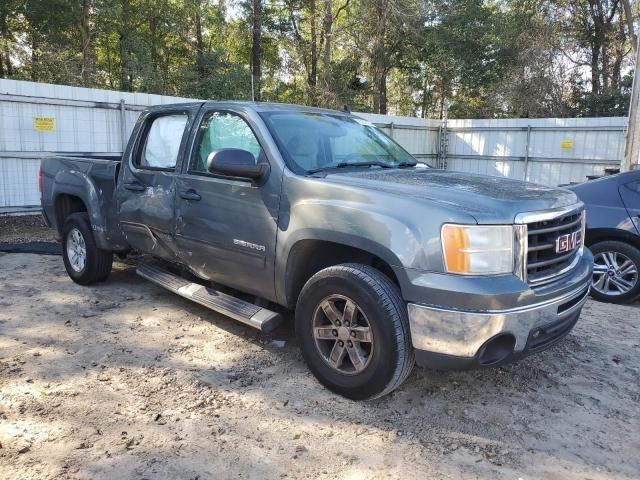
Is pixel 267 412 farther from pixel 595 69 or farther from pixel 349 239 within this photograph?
pixel 595 69

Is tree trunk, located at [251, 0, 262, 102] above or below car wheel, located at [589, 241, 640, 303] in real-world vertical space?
above

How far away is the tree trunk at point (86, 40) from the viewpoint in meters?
19.3

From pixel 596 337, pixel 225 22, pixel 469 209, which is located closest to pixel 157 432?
pixel 469 209

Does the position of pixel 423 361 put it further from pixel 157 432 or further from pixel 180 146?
pixel 180 146

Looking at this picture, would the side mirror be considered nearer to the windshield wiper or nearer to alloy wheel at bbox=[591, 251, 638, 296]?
the windshield wiper

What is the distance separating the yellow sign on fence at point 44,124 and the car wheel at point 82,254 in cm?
471

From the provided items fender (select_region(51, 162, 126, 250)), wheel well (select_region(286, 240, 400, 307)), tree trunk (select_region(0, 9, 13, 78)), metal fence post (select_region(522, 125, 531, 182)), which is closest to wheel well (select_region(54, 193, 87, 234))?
fender (select_region(51, 162, 126, 250))

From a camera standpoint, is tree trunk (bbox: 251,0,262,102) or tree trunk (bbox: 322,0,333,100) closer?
tree trunk (bbox: 322,0,333,100)

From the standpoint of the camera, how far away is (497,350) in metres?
2.93

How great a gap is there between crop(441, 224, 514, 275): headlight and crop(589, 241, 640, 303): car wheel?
11.1 ft

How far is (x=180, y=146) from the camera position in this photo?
4.47m

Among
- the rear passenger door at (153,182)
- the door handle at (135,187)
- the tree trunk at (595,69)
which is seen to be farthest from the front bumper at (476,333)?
the tree trunk at (595,69)

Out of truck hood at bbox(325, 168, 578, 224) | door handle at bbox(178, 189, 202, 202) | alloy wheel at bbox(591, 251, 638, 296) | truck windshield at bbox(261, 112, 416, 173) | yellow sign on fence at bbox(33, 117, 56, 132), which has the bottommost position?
alloy wheel at bbox(591, 251, 638, 296)

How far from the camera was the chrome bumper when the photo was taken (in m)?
2.80
